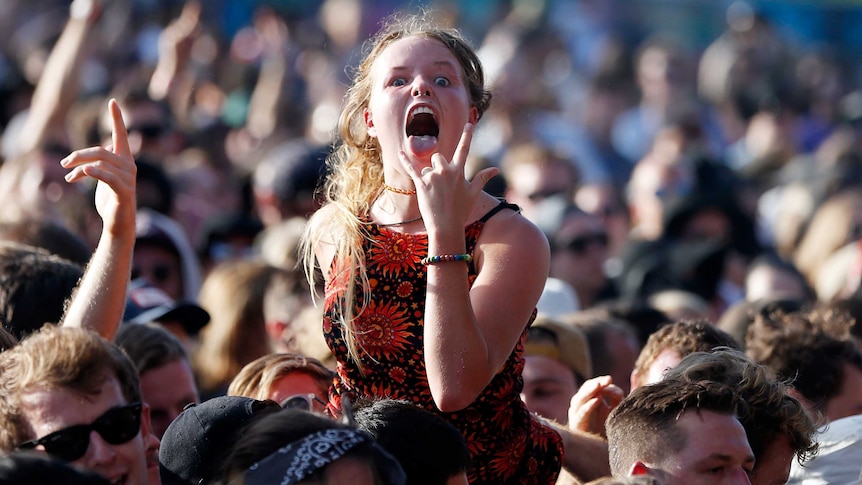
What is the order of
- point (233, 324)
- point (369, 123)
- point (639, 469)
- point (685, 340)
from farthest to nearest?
point (233, 324)
point (685, 340)
point (369, 123)
point (639, 469)

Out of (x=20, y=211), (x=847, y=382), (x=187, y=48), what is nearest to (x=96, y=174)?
(x=20, y=211)

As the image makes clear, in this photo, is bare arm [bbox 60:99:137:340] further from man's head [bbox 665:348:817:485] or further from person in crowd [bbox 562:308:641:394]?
person in crowd [bbox 562:308:641:394]

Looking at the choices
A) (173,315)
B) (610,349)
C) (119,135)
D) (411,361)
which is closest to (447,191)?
(411,361)

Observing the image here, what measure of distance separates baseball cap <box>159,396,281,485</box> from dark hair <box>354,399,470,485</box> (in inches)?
10.3

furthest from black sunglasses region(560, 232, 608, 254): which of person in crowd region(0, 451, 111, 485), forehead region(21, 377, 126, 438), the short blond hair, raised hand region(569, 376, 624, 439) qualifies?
person in crowd region(0, 451, 111, 485)

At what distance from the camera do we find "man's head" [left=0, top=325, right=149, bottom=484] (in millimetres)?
2961

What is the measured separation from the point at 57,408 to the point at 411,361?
92 cm

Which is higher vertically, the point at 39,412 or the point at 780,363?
the point at 39,412

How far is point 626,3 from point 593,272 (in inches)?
329

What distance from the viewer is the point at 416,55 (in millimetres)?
3590

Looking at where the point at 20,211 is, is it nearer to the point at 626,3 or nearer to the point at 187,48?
the point at 187,48

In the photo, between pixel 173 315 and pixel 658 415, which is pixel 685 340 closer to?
pixel 658 415

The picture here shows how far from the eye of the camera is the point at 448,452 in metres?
3.12

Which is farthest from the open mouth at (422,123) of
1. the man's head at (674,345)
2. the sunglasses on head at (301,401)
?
the man's head at (674,345)
